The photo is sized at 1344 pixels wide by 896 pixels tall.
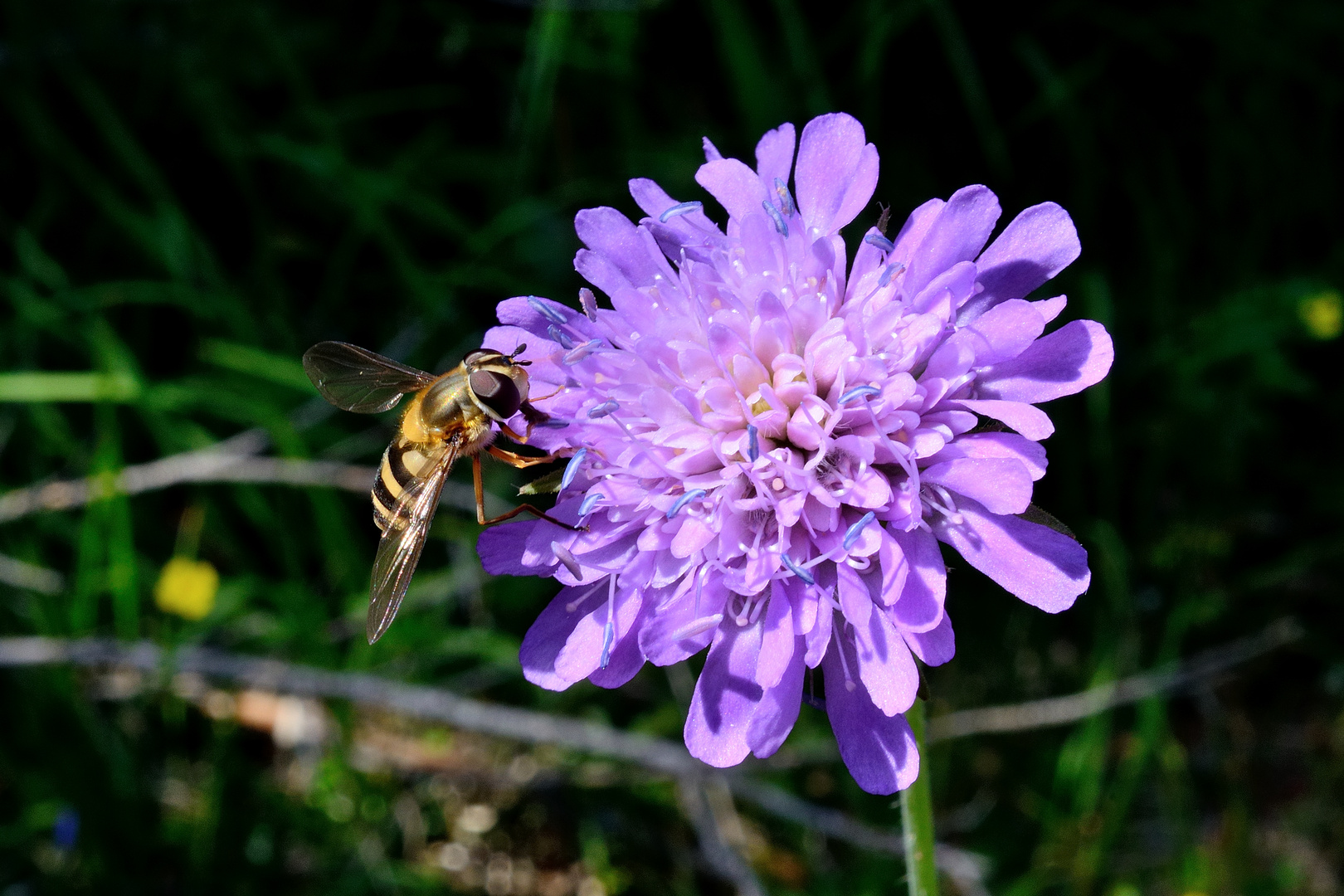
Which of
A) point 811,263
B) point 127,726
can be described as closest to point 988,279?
point 811,263

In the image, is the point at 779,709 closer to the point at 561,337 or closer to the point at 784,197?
the point at 561,337

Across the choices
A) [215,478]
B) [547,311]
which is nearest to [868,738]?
[547,311]

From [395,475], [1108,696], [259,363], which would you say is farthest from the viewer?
[259,363]

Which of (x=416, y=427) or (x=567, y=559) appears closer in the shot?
(x=567, y=559)

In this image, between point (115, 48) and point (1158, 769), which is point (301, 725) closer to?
point (115, 48)

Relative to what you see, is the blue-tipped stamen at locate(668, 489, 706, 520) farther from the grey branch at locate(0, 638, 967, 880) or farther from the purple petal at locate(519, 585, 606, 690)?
the grey branch at locate(0, 638, 967, 880)

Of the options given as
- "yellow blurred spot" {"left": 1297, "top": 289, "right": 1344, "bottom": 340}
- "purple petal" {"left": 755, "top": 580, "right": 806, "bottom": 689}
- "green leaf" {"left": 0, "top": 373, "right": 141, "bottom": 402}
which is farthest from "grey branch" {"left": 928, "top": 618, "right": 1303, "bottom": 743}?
"green leaf" {"left": 0, "top": 373, "right": 141, "bottom": 402}

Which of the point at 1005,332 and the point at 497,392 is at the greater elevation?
the point at 497,392
